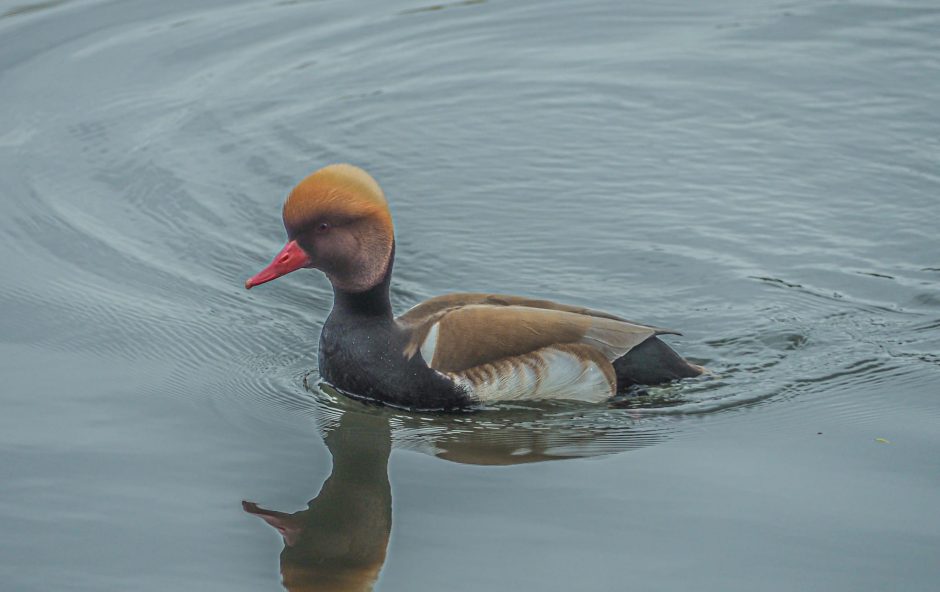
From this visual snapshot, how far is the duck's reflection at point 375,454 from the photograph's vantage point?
211 inches

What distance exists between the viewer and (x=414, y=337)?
6953mm

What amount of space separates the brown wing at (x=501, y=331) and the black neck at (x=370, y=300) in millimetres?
176

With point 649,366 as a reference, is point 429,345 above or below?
above

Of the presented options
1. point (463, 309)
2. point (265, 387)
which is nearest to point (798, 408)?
point (463, 309)

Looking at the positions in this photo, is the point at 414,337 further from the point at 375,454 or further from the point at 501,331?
the point at 375,454

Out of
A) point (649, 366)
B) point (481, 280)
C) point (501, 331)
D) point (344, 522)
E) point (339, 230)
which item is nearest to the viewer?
point (344, 522)

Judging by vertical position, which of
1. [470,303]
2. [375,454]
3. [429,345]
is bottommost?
[375,454]

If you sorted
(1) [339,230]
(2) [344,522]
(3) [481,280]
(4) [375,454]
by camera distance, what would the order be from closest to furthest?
(2) [344,522] → (4) [375,454] → (1) [339,230] → (3) [481,280]

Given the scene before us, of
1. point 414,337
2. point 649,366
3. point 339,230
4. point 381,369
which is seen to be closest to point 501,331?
point 414,337

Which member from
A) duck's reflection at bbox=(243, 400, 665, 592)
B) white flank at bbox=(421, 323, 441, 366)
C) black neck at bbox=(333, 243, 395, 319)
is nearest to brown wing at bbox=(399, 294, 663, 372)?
white flank at bbox=(421, 323, 441, 366)

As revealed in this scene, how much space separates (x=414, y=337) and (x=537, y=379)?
25.8 inches

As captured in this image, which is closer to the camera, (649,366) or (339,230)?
(339,230)

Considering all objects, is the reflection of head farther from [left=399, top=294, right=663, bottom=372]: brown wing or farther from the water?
[left=399, top=294, right=663, bottom=372]: brown wing

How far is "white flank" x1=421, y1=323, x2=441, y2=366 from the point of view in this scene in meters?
6.88
